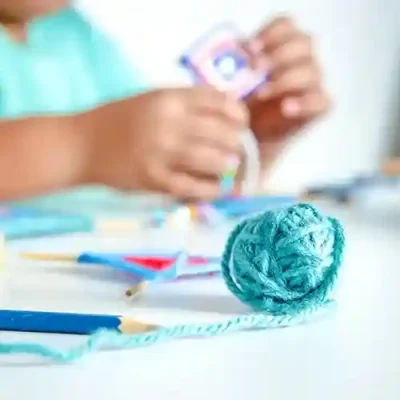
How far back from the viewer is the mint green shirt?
0.89 m

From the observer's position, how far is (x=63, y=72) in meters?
0.95

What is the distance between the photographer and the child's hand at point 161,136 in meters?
0.54

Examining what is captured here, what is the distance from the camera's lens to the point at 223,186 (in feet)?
2.47

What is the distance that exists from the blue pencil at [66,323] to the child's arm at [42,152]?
32 centimetres

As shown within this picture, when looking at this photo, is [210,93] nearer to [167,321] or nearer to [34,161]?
[34,161]

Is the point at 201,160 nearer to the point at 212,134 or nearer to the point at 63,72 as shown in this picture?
the point at 212,134

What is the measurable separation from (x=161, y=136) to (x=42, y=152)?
97 millimetres

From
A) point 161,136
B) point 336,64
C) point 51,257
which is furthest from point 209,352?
point 336,64

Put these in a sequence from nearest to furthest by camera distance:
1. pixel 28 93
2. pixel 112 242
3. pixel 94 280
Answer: pixel 94 280, pixel 112 242, pixel 28 93

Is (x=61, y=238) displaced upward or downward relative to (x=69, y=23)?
downward

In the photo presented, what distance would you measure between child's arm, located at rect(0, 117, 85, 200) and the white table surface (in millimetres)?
216

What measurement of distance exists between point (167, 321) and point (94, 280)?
86 mm

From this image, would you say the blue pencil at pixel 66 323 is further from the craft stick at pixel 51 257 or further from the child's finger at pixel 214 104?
the child's finger at pixel 214 104

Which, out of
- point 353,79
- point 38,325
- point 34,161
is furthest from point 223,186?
point 353,79
